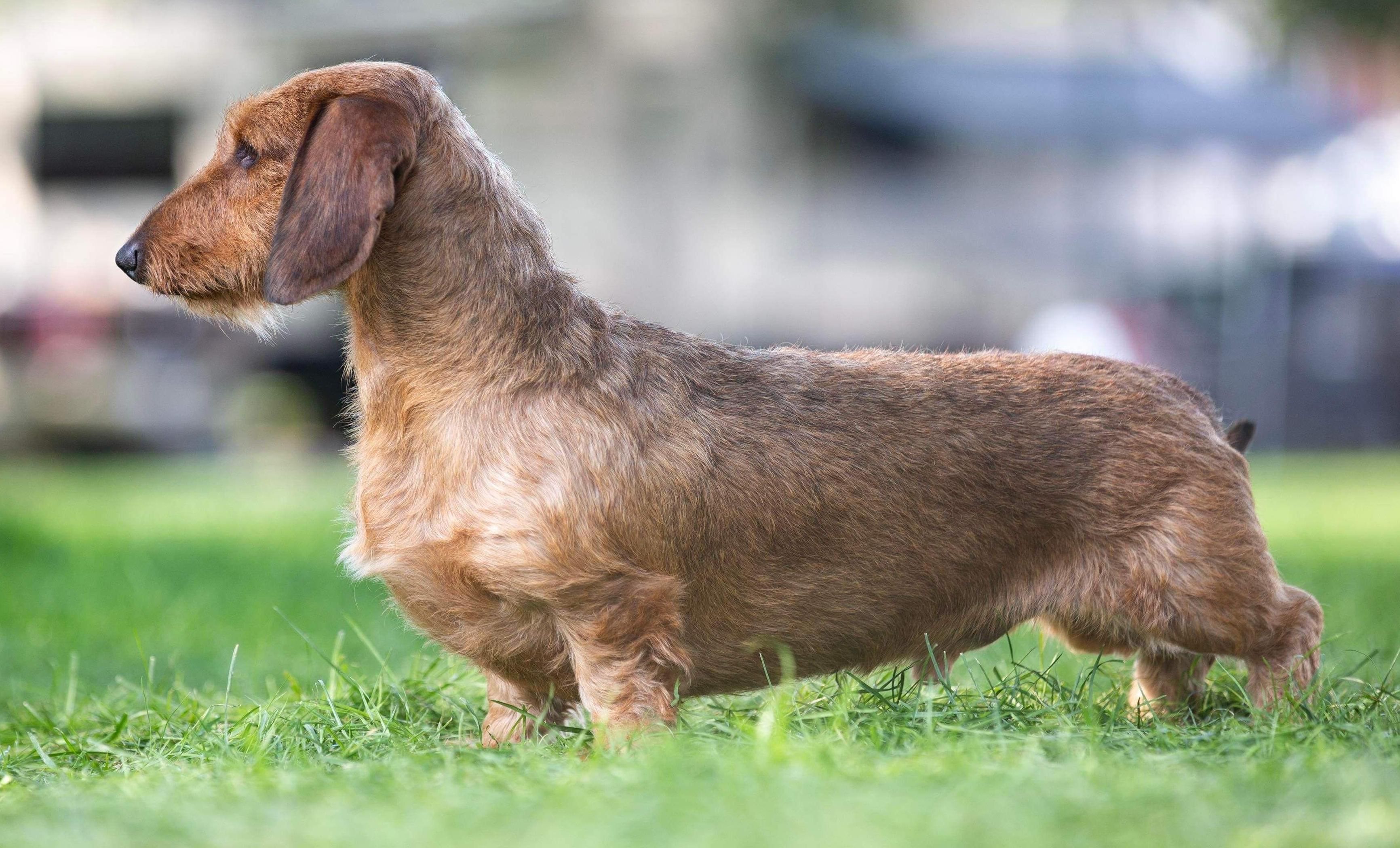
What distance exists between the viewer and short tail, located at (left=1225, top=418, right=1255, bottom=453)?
519 centimetres

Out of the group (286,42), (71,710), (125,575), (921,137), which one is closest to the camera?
(71,710)

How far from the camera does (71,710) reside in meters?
5.13

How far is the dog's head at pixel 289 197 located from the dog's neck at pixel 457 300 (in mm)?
119

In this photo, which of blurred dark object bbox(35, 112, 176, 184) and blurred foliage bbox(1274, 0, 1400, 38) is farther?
blurred dark object bbox(35, 112, 176, 184)

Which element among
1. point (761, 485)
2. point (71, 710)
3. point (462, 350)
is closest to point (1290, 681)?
point (761, 485)

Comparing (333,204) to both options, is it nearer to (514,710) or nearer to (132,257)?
(132,257)

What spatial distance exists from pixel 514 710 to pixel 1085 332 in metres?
14.5

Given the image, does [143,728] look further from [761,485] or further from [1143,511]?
[1143,511]

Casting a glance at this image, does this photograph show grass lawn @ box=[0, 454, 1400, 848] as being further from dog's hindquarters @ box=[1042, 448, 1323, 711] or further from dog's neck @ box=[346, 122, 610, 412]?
dog's neck @ box=[346, 122, 610, 412]

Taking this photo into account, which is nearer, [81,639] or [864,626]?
[864,626]

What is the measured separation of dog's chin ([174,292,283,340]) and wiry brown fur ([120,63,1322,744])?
0.05ft

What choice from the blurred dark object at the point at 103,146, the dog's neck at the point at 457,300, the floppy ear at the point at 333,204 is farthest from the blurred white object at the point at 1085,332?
the floppy ear at the point at 333,204

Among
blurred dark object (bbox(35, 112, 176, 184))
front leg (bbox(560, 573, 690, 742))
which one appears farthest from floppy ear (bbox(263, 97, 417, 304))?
blurred dark object (bbox(35, 112, 176, 184))

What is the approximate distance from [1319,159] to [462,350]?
20.7 meters
